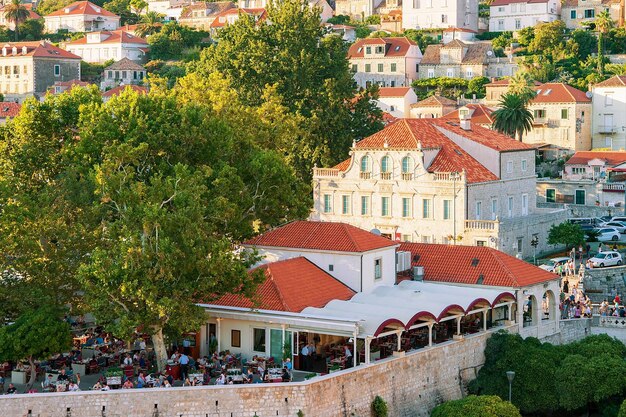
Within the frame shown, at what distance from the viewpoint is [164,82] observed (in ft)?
208

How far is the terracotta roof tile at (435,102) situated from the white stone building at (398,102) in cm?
113

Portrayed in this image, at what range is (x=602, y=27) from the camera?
113m

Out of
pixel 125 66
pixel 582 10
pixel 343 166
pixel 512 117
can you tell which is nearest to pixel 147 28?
pixel 125 66

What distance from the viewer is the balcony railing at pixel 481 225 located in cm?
5753

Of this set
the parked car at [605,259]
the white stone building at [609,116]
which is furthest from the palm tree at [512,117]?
the parked car at [605,259]

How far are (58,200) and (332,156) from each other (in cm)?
2824

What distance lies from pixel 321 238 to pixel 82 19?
11557cm

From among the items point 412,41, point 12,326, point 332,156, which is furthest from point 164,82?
point 412,41

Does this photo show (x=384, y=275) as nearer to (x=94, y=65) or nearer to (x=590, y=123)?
(x=590, y=123)

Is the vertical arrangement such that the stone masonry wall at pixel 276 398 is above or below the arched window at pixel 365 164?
below

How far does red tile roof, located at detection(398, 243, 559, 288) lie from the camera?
4759 cm

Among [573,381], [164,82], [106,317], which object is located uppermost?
[164,82]

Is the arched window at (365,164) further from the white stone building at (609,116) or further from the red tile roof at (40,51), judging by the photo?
the red tile roof at (40,51)

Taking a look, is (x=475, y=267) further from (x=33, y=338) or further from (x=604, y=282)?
(x=33, y=338)
